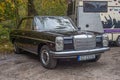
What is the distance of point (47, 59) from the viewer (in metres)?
8.47

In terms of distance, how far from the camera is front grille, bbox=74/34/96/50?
8148mm

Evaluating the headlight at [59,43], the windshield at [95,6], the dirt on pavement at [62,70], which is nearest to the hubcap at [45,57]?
the dirt on pavement at [62,70]

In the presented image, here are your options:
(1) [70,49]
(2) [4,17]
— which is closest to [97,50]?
(1) [70,49]

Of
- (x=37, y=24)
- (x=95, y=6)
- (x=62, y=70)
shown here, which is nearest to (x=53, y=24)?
(x=37, y=24)

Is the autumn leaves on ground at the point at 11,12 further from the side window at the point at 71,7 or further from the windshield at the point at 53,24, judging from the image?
the windshield at the point at 53,24

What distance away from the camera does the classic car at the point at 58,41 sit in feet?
26.2

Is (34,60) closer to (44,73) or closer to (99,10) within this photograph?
(44,73)

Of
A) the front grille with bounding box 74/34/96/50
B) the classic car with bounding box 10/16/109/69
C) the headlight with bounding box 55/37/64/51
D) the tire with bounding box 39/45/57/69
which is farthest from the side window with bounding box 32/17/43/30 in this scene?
the front grille with bounding box 74/34/96/50

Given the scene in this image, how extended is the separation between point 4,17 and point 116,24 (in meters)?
6.86

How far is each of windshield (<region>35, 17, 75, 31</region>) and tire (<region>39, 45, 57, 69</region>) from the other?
3.09 feet

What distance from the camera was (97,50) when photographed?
846cm

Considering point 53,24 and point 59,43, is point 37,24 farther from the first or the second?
point 59,43

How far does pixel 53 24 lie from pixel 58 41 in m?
1.76

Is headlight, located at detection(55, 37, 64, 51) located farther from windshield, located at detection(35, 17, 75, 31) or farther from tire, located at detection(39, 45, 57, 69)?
windshield, located at detection(35, 17, 75, 31)
